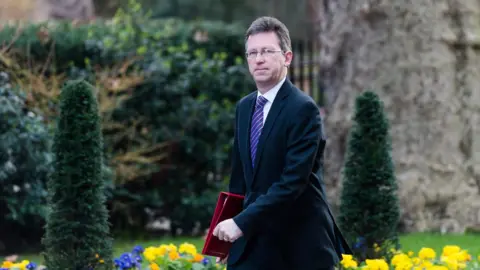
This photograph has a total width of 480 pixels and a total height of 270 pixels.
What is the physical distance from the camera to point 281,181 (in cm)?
363

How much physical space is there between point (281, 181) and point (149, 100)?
21.2 feet

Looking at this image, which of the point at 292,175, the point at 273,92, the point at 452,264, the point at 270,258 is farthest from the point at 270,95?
the point at 452,264

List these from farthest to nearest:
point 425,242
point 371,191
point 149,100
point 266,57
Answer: point 149,100 < point 425,242 < point 371,191 < point 266,57

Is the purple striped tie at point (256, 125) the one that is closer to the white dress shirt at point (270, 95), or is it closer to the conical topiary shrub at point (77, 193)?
the white dress shirt at point (270, 95)

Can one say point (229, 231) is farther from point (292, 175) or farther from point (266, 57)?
point (266, 57)

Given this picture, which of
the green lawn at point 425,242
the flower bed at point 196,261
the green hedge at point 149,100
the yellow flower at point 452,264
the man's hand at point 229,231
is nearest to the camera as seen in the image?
the man's hand at point 229,231

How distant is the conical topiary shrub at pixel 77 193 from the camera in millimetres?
5363

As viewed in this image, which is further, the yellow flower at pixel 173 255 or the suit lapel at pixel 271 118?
the yellow flower at pixel 173 255

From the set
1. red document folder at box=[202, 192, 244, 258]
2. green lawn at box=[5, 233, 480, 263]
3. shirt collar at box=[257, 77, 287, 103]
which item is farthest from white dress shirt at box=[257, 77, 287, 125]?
green lawn at box=[5, 233, 480, 263]

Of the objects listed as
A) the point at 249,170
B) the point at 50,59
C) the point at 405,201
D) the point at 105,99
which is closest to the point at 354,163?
the point at 249,170

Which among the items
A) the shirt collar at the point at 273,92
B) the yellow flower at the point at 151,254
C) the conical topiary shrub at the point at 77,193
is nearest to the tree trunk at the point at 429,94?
the yellow flower at the point at 151,254

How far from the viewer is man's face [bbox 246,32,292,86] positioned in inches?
146

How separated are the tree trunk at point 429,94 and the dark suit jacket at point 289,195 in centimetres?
549

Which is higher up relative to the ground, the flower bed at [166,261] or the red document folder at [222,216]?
the red document folder at [222,216]
